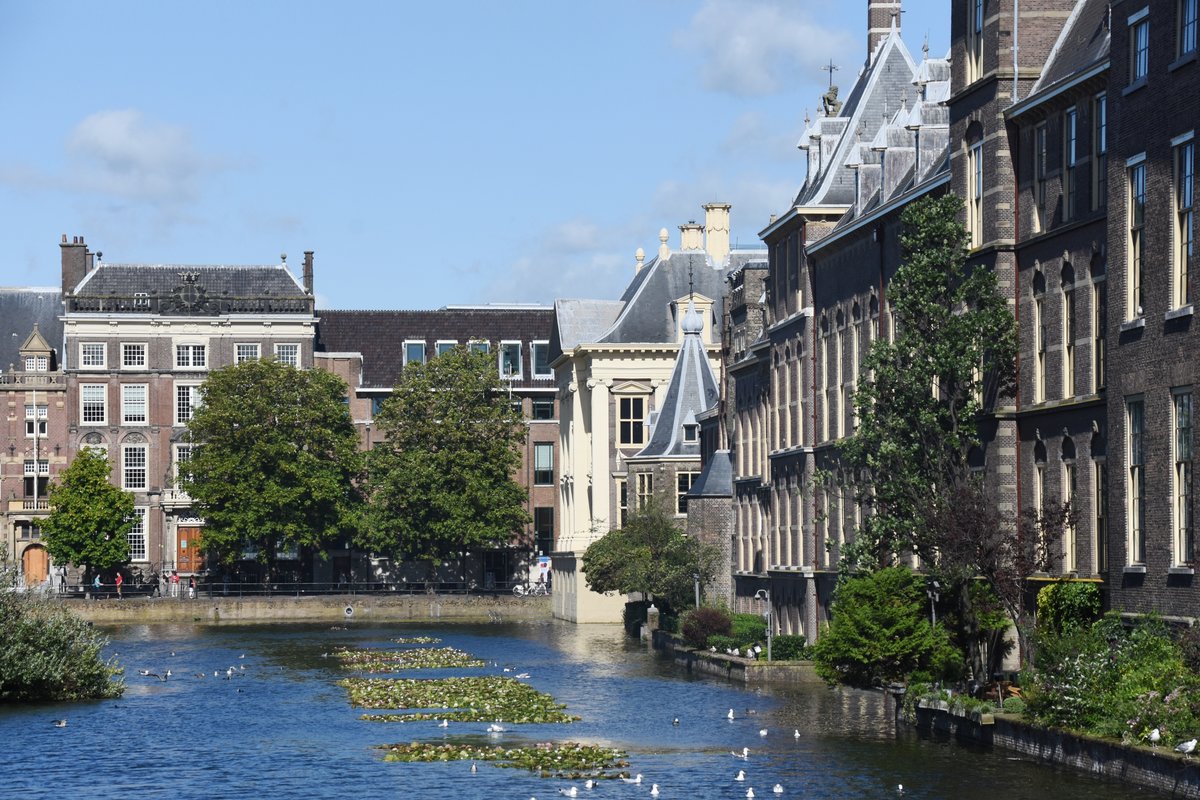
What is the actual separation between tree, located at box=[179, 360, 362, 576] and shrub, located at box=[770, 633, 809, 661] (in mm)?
59679

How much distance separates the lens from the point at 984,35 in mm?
48938

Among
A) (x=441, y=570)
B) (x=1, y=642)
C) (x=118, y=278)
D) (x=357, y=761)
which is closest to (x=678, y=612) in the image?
(x=1, y=642)

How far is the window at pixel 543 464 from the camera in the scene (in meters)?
138

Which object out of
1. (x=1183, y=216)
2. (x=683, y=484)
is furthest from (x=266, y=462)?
(x=1183, y=216)

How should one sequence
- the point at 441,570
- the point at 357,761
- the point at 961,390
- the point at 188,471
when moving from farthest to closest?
the point at 441,570 < the point at 188,471 < the point at 961,390 < the point at 357,761

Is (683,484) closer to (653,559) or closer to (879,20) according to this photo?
(653,559)

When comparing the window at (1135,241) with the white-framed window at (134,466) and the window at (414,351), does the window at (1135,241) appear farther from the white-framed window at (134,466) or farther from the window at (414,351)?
the window at (414,351)

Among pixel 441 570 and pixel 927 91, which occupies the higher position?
pixel 927 91

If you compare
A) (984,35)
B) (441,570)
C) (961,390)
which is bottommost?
(441,570)

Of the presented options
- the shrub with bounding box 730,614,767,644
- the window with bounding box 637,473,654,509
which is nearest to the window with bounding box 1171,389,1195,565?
the shrub with bounding box 730,614,767,644

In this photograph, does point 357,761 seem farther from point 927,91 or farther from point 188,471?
point 188,471

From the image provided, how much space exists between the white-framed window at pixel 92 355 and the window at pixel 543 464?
28304 millimetres

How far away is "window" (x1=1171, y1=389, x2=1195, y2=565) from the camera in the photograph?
125 feet

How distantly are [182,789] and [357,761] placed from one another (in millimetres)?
4741
